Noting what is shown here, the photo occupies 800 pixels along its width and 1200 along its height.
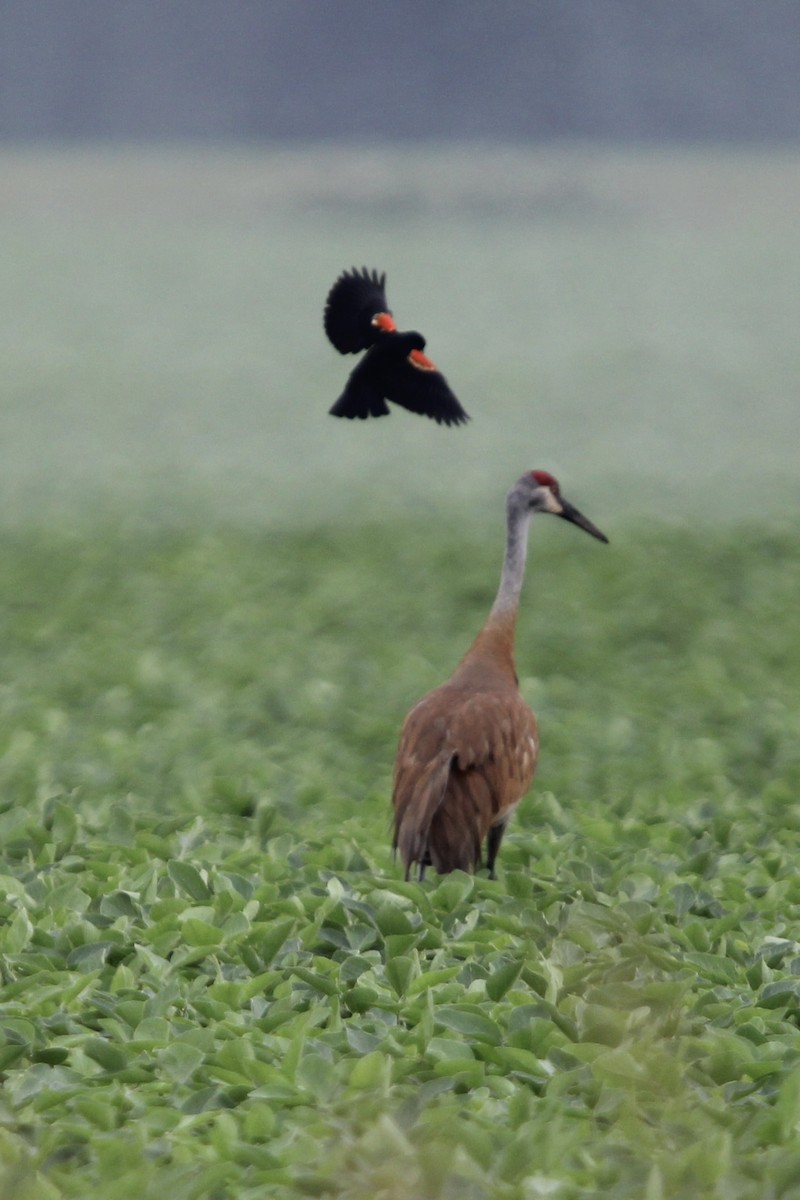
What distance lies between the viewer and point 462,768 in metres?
6.19

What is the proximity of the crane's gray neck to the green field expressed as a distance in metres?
0.88

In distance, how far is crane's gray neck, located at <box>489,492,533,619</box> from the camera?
6594 millimetres

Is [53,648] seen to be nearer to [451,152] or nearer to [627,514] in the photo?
[627,514]

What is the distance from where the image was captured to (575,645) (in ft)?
Result: 33.5

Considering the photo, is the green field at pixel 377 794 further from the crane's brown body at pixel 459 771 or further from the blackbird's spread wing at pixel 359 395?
the blackbird's spread wing at pixel 359 395

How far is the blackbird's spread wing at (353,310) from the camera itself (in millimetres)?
4926

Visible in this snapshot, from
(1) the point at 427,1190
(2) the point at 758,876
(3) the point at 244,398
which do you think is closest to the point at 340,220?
(3) the point at 244,398

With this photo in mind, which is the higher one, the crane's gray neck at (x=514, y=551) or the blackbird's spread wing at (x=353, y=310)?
the blackbird's spread wing at (x=353, y=310)

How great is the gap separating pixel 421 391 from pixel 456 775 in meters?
1.75

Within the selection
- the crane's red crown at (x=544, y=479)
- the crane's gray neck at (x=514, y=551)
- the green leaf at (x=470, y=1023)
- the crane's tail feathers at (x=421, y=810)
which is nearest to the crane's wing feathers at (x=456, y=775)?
the crane's tail feathers at (x=421, y=810)

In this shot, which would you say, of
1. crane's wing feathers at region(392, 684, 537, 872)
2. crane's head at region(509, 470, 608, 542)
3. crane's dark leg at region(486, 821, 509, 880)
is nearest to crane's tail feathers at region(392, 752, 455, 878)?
crane's wing feathers at region(392, 684, 537, 872)

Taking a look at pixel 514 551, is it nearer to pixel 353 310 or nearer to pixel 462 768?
pixel 462 768

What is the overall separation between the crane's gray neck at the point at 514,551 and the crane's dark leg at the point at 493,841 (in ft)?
2.22

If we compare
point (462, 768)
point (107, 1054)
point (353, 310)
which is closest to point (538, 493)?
point (462, 768)
